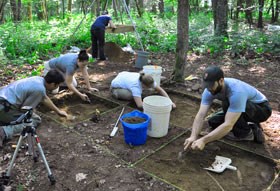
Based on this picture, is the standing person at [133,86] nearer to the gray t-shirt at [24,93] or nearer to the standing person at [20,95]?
the standing person at [20,95]

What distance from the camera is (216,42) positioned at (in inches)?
345

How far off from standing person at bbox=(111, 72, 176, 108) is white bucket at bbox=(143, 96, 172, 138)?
559mm

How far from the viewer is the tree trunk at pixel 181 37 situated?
5074 mm

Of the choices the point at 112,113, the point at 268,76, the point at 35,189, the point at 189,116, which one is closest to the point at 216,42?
the point at 268,76

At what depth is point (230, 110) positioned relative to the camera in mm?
2889

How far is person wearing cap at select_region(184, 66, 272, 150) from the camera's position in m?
2.84

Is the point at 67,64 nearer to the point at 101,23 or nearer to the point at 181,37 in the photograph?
the point at 181,37

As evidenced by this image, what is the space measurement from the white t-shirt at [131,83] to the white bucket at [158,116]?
1.97 ft

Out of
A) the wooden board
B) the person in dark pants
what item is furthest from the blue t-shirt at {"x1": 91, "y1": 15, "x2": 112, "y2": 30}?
the wooden board

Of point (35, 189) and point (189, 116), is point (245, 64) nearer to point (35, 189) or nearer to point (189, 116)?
point (189, 116)

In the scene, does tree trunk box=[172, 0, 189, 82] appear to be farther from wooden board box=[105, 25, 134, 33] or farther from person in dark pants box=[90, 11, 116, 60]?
wooden board box=[105, 25, 134, 33]

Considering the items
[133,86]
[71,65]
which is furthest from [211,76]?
[71,65]

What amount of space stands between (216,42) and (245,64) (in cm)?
179

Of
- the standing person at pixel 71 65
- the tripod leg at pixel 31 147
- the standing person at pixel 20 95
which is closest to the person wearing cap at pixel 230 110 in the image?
the tripod leg at pixel 31 147
